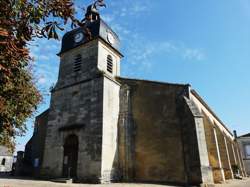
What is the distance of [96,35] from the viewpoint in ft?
56.7

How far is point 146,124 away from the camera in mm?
15383

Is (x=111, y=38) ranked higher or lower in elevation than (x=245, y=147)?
higher

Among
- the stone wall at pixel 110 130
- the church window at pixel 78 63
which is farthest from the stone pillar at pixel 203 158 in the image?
the church window at pixel 78 63

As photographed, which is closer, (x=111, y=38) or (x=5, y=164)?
(x=111, y=38)

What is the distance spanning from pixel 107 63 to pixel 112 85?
234 cm

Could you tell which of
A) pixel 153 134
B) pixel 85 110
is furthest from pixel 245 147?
pixel 85 110

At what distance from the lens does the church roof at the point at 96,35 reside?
1740 cm

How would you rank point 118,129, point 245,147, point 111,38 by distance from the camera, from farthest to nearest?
point 245,147, point 111,38, point 118,129

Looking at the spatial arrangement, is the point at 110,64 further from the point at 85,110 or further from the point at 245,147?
the point at 245,147

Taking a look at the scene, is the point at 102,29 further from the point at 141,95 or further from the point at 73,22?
the point at 73,22

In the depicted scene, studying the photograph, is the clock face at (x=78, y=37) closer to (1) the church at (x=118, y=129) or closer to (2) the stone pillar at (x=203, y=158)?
(1) the church at (x=118, y=129)

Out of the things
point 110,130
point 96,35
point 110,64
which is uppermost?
point 96,35

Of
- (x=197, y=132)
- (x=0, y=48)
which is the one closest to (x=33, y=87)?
(x=0, y=48)

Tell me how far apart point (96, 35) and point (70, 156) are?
887 cm
